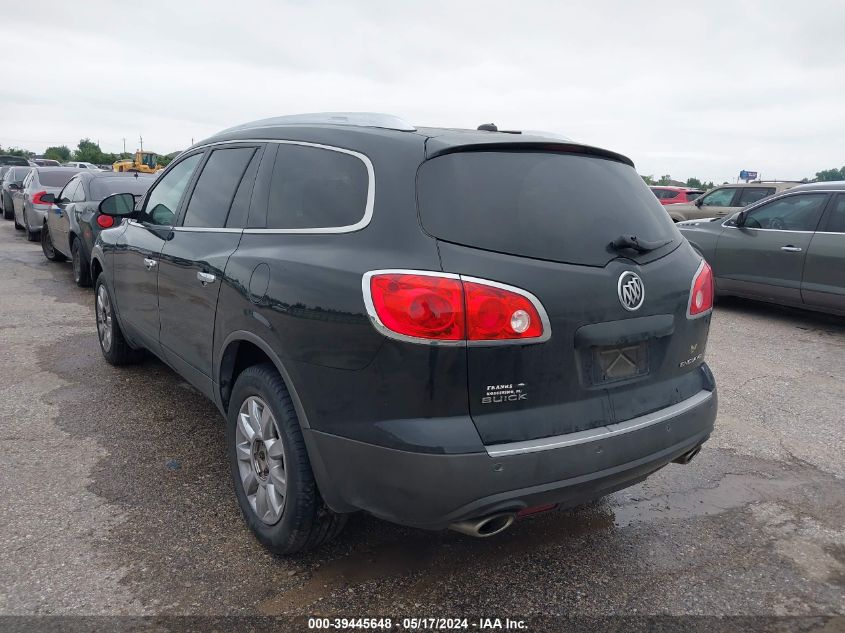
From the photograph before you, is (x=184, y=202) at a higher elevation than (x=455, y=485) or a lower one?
higher

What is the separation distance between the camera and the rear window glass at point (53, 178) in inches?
520

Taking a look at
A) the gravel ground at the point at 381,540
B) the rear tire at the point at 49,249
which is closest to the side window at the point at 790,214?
the gravel ground at the point at 381,540

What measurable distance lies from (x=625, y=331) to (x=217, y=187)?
7.20ft

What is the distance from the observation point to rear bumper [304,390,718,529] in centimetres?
219

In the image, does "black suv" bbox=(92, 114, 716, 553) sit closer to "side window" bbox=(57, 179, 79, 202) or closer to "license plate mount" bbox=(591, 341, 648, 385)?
"license plate mount" bbox=(591, 341, 648, 385)

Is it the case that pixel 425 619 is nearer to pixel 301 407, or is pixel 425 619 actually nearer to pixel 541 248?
pixel 301 407

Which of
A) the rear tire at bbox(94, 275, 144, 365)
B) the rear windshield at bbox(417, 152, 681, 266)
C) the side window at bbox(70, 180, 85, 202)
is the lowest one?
the rear tire at bbox(94, 275, 144, 365)

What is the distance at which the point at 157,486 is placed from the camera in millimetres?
3422

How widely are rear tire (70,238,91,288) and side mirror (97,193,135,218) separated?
4637 mm

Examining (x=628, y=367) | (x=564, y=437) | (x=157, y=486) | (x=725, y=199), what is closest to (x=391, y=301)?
(x=564, y=437)

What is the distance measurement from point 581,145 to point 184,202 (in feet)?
Result: 7.46

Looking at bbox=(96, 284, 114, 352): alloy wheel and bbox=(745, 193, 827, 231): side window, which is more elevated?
bbox=(745, 193, 827, 231): side window

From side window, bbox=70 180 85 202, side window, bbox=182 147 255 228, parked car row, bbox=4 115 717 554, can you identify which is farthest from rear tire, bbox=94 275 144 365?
side window, bbox=70 180 85 202

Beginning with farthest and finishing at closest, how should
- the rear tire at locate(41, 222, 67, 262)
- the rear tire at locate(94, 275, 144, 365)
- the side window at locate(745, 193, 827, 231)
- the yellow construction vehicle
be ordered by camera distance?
the yellow construction vehicle < the rear tire at locate(41, 222, 67, 262) < the side window at locate(745, 193, 827, 231) < the rear tire at locate(94, 275, 144, 365)
